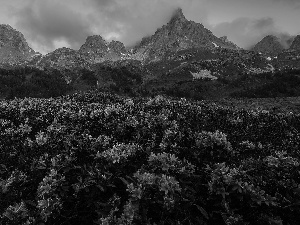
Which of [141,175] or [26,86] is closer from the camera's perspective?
[141,175]

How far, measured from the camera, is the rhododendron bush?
15.7ft

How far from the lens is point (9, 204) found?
547cm

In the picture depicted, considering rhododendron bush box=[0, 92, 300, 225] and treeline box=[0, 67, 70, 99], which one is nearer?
rhododendron bush box=[0, 92, 300, 225]

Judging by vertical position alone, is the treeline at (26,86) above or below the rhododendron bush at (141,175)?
above

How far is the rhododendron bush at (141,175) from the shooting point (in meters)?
4.77

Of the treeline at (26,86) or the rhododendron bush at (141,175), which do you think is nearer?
the rhododendron bush at (141,175)

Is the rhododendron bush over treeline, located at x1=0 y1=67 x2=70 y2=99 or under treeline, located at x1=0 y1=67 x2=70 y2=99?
under

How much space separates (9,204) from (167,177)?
9.47 feet

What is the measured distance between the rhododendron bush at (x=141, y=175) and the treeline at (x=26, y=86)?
3157 cm

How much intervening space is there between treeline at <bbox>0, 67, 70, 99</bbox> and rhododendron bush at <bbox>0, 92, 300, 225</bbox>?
104 ft

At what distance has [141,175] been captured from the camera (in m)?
4.90

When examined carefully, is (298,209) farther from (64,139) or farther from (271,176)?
(64,139)

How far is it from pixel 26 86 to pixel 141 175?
39554 mm

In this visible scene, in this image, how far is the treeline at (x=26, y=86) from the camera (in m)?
37.6
